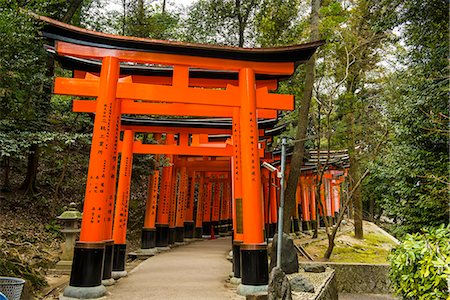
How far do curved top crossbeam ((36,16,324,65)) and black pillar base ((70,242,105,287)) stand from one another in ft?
12.1

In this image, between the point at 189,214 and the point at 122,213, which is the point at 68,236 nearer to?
the point at 122,213

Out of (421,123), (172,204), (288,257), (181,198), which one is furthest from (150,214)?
(421,123)

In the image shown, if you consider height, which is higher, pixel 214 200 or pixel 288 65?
pixel 288 65

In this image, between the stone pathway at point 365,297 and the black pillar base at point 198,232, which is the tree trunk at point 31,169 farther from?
the stone pathway at point 365,297

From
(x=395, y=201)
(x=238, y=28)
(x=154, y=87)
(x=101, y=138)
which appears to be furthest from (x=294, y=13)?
Result: (x=101, y=138)

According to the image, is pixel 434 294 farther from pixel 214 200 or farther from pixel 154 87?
pixel 214 200

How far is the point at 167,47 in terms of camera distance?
675cm

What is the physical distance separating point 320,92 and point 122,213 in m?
9.98

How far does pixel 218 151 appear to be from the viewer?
1043 centimetres

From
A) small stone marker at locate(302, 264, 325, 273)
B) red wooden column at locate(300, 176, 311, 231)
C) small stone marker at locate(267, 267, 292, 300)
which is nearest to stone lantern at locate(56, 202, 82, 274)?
small stone marker at locate(267, 267, 292, 300)

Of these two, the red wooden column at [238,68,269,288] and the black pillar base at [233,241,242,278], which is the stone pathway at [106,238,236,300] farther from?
the red wooden column at [238,68,269,288]

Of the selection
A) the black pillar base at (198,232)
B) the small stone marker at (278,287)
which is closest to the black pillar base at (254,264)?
the small stone marker at (278,287)

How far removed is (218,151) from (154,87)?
4.12 metres

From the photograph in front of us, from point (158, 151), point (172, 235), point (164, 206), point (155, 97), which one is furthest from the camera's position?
point (172, 235)
